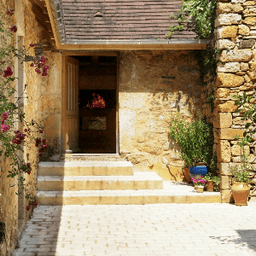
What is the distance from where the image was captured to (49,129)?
7762 mm

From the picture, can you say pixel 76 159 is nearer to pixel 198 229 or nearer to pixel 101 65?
pixel 198 229

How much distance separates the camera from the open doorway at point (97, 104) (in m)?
12.2

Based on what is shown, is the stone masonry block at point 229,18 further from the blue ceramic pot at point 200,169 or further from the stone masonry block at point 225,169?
the blue ceramic pot at point 200,169

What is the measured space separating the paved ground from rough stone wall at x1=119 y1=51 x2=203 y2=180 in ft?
5.45

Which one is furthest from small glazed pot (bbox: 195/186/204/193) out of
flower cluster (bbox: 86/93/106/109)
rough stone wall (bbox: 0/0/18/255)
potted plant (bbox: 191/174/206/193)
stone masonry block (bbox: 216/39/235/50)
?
flower cluster (bbox: 86/93/106/109)

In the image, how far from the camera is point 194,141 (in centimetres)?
735

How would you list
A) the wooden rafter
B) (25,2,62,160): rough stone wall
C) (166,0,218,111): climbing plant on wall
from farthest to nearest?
(25,2,62,160): rough stone wall, (166,0,218,111): climbing plant on wall, the wooden rafter

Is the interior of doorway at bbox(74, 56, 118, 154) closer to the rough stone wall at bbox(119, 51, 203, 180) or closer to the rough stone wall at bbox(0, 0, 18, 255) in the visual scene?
the rough stone wall at bbox(119, 51, 203, 180)

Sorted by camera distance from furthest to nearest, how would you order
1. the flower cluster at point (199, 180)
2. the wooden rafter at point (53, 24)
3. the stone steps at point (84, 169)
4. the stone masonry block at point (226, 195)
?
the stone steps at point (84, 169) → the flower cluster at point (199, 180) → the stone masonry block at point (226, 195) → the wooden rafter at point (53, 24)

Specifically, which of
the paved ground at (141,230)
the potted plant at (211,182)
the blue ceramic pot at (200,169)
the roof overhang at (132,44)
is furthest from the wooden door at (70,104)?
the potted plant at (211,182)

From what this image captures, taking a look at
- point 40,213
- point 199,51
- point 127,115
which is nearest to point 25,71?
point 40,213

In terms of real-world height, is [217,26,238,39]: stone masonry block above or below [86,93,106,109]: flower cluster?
above

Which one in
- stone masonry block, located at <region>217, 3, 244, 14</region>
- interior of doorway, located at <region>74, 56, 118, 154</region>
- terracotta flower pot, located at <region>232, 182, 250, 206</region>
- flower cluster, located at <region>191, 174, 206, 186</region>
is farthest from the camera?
interior of doorway, located at <region>74, 56, 118, 154</region>

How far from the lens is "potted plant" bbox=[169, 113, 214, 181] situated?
7242 millimetres
